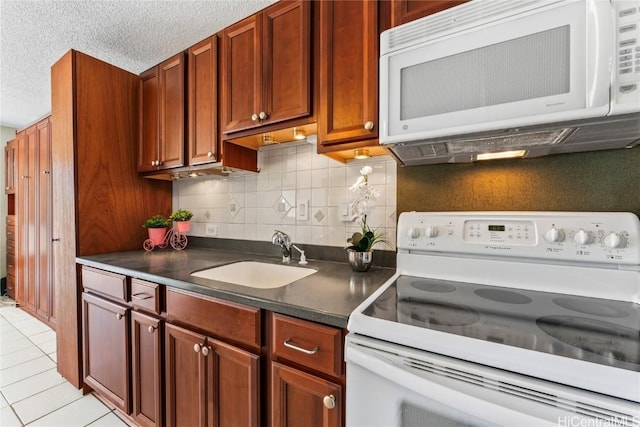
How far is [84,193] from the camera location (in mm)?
1698

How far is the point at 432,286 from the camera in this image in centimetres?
102

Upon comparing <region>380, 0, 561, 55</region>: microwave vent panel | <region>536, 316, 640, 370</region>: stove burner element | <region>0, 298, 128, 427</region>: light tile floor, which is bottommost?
<region>0, 298, 128, 427</region>: light tile floor

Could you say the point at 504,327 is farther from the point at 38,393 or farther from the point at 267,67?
the point at 38,393

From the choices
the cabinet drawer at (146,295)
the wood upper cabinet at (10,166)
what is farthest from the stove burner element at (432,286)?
the wood upper cabinet at (10,166)

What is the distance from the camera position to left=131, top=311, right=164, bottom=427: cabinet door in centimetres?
123

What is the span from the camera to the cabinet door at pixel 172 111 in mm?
1694

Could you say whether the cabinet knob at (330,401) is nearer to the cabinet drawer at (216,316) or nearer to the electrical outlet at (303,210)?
the cabinet drawer at (216,316)

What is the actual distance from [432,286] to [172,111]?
1.84m

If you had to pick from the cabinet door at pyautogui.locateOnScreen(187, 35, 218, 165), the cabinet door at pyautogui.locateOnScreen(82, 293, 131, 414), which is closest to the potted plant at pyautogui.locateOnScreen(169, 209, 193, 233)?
the cabinet door at pyautogui.locateOnScreen(187, 35, 218, 165)

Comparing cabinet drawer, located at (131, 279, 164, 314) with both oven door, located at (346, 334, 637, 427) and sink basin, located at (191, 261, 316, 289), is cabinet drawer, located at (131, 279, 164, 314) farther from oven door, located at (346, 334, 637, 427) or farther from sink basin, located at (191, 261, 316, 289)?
oven door, located at (346, 334, 637, 427)

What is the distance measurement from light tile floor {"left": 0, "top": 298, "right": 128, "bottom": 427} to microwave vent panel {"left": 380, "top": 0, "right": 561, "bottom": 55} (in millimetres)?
2302

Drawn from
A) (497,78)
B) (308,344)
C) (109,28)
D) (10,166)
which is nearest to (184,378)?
→ (308,344)

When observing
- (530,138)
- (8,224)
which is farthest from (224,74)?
(8,224)

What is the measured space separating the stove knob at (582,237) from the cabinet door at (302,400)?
2.96ft
